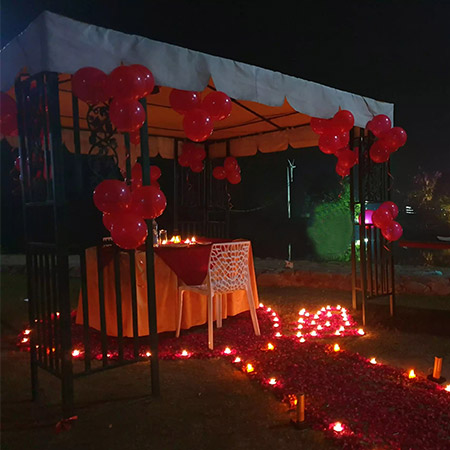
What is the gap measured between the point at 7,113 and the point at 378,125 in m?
3.27

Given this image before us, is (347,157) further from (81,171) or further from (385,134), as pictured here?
(81,171)

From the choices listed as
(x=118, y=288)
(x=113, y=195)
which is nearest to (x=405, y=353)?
(x=118, y=288)

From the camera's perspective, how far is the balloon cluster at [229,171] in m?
6.29

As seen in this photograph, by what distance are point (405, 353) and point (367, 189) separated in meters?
1.74

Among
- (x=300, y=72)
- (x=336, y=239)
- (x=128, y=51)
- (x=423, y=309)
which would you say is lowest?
(x=423, y=309)

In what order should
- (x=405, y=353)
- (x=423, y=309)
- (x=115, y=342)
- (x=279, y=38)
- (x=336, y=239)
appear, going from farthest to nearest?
(x=279, y=38) → (x=336, y=239) → (x=423, y=309) → (x=115, y=342) → (x=405, y=353)

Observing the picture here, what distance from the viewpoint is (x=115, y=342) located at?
3.67 m

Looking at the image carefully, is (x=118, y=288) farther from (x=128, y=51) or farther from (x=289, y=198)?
(x=289, y=198)

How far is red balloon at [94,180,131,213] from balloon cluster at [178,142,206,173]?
4.15 m

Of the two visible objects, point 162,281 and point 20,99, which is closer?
point 20,99

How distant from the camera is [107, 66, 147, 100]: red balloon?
2.33 m

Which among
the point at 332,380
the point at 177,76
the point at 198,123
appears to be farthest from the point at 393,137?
the point at 332,380

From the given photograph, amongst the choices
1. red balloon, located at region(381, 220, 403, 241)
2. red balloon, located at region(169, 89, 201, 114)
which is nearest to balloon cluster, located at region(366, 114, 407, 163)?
red balloon, located at region(381, 220, 403, 241)

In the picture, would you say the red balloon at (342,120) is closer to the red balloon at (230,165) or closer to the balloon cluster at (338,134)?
the balloon cluster at (338,134)
